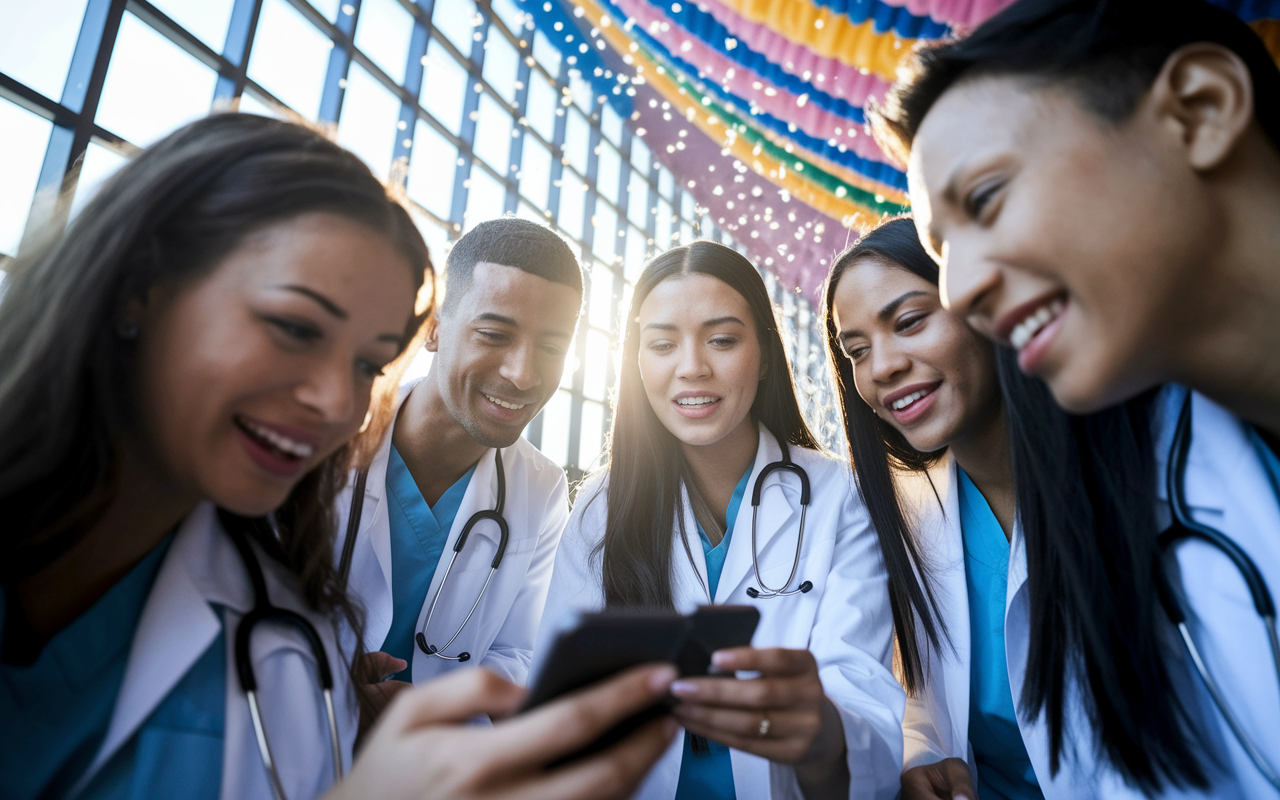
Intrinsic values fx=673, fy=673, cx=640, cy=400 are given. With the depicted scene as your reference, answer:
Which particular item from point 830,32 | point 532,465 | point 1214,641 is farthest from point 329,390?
point 830,32

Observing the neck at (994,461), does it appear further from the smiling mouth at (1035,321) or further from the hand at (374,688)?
the hand at (374,688)

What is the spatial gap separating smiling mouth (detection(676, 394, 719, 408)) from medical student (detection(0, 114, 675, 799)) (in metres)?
0.89

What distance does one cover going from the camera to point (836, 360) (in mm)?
1755

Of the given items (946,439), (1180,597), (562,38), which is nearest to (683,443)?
(946,439)

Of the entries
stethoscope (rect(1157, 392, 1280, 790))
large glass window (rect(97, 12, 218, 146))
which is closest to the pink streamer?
large glass window (rect(97, 12, 218, 146))

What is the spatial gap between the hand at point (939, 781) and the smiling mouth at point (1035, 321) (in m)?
0.88

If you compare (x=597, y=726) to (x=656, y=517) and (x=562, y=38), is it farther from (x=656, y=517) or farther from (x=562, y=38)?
(x=562, y=38)

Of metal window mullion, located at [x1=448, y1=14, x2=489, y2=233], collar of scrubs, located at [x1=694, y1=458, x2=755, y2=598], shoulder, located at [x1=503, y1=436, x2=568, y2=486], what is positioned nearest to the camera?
collar of scrubs, located at [x1=694, y1=458, x2=755, y2=598]

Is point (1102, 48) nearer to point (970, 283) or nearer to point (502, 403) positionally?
point (970, 283)

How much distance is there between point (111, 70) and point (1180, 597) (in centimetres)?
441

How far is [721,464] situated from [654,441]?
0.64ft

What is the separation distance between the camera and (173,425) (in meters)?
0.79

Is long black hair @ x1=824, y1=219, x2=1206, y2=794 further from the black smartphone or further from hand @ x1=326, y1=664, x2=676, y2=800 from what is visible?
hand @ x1=326, y1=664, x2=676, y2=800

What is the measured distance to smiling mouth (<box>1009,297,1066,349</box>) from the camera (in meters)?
0.78
